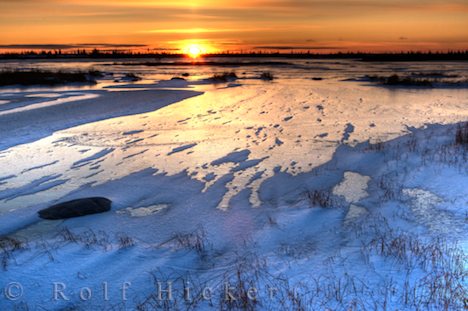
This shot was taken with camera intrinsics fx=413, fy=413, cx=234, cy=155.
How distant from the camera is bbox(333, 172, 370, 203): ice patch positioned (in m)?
7.67

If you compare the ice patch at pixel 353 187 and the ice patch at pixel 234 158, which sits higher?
the ice patch at pixel 234 158

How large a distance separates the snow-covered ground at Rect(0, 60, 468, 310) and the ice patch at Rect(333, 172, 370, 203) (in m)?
0.07

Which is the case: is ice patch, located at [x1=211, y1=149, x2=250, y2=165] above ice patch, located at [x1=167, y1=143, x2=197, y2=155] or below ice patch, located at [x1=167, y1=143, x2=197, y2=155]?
below

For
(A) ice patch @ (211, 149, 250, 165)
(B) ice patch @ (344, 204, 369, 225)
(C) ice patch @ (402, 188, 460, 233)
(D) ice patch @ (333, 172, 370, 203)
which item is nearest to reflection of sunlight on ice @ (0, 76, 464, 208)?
(A) ice patch @ (211, 149, 250, 165)

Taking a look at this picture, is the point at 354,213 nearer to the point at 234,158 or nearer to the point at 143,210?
the point at 143,210

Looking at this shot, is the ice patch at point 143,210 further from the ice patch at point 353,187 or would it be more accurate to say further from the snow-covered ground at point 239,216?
the ice patch at point 353,187


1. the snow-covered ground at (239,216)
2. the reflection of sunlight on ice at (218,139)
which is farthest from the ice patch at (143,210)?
the reflection of sunlight on ice at (218,139)

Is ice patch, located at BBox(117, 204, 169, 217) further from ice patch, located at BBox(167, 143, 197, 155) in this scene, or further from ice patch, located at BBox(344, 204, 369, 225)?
ice patch, located at BBox(167, 143, 197, 155)

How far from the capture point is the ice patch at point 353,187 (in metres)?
7.67

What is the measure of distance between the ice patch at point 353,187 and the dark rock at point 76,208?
4326 millimetres

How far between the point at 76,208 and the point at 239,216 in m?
2.76

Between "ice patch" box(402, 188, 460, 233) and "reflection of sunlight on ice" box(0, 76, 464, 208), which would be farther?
"reflection of sunlight on ice" box(0, 76, 464, 208)

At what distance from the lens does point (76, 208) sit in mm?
6977

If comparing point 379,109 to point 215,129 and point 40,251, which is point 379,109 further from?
point 40,251
